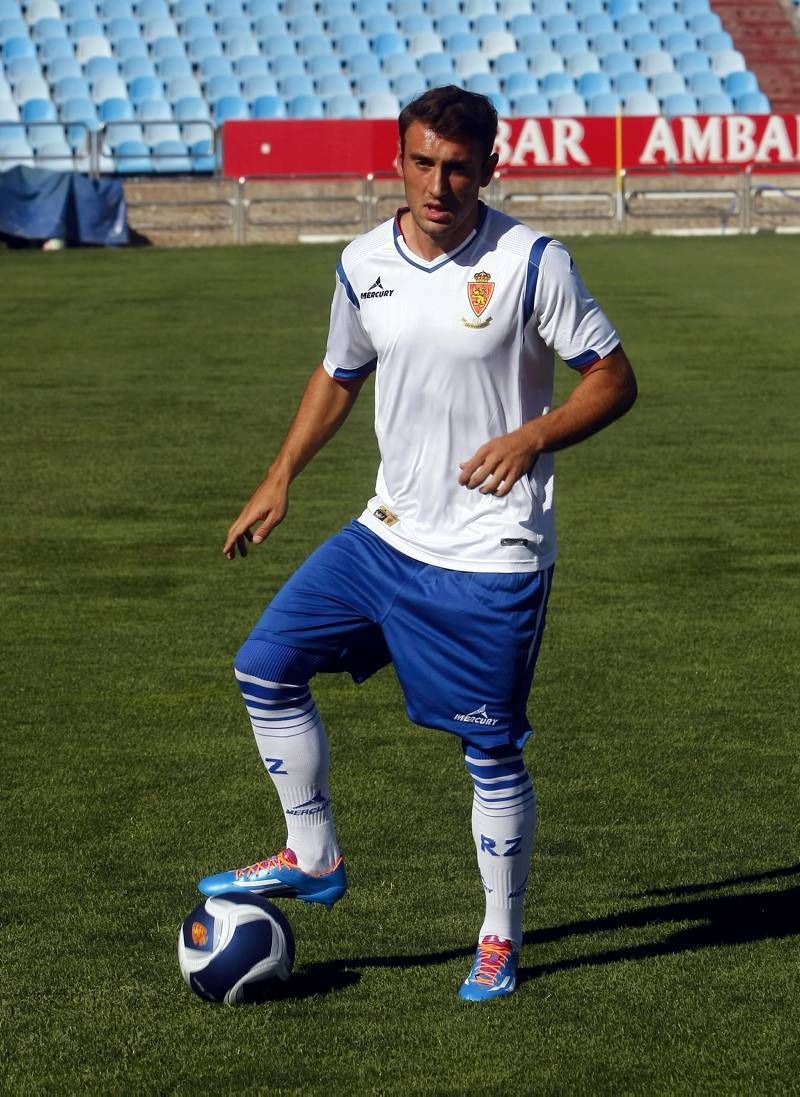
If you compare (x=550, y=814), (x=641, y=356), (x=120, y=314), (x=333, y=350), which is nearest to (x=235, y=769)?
(x=550, y=814)

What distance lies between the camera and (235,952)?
395 cm

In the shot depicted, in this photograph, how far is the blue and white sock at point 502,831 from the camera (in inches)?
161

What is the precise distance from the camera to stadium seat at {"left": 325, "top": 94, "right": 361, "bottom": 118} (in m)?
30.6

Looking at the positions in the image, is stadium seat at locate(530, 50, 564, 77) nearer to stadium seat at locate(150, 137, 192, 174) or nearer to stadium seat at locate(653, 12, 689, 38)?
stadium seat at locate(653, 12, 689, 38)

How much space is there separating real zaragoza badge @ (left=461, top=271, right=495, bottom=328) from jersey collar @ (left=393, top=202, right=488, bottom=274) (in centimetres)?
9

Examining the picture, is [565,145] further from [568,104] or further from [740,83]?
[740,83]

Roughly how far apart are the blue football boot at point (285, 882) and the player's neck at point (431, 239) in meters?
1.46

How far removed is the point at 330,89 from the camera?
102 ft

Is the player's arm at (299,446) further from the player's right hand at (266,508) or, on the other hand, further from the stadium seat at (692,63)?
the stadium seat at (692,63)

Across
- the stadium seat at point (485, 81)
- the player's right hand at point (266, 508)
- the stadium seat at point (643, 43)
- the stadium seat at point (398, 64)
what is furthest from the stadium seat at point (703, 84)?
the player's right hand at point (266, 508)

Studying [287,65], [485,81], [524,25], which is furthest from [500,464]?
[524,25]

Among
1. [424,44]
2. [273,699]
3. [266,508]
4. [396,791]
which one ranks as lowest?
[424,44]

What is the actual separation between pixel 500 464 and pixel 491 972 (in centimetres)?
115

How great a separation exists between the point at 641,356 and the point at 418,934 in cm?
1201
